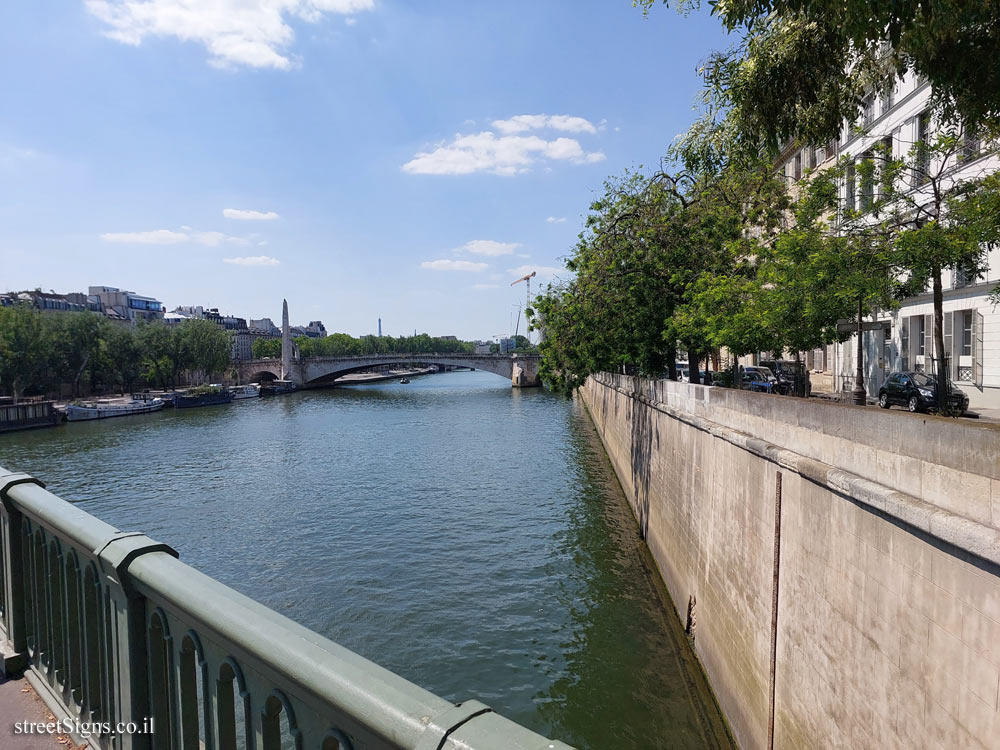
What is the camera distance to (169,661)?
252 cm

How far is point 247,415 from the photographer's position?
60500 mm

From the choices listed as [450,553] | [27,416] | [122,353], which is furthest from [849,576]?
[122,353]

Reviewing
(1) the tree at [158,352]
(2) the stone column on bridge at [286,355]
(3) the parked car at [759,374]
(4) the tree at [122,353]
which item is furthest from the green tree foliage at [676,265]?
(2) the stone column on bridge at [286,355]

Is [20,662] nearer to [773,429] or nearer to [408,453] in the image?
[773,429]

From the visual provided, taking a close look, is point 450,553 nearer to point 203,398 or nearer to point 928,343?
point 928,343

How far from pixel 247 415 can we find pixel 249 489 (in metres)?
35.6

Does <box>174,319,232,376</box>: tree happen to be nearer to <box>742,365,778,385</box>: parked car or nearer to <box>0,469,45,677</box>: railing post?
<box>742,365,778,385</box>: parked car

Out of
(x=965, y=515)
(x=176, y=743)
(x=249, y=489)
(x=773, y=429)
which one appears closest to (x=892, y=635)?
Answer: (x=965, y=515)

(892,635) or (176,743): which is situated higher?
(176,743)

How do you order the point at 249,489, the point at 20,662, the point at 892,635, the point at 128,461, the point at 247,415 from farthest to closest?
the point at 247,415 → the point at 128,461 → the point at 249,489 → the point at 892,635 → the point at 20,662

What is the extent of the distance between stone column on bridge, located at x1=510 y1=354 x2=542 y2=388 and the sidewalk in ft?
309

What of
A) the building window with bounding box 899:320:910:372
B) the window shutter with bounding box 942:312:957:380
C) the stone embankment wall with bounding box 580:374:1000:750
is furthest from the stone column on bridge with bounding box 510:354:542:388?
the stone embankment wall with bounding box 580:374:1000:750

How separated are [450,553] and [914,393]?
13.2 m

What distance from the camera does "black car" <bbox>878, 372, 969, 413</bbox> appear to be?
54.6ft
